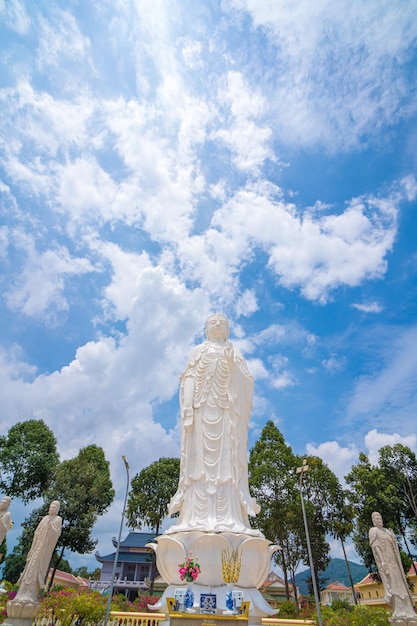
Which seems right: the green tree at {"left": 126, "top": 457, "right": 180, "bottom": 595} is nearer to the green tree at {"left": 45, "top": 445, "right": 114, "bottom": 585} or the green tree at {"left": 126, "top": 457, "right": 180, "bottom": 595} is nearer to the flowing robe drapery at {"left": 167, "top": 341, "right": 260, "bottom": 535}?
the green tree at {"left": 45, "top": 445, "right": 114, "bottom": 585}

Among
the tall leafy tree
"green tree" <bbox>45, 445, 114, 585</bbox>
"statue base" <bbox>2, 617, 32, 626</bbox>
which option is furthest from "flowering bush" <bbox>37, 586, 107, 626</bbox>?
the tall leafy tree

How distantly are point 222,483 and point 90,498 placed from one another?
1305cm

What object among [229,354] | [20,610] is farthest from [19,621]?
[229,354]

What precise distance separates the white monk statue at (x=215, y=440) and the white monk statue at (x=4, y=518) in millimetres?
4343

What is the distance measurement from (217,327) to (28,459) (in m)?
14.2

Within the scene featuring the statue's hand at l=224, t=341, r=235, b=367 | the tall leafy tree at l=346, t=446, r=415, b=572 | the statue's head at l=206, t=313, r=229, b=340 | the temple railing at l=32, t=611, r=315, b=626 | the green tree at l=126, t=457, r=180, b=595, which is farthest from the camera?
the green tree at l=126, t=457, r=180, b=595

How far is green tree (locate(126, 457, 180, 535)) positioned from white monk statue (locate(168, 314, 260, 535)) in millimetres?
12460

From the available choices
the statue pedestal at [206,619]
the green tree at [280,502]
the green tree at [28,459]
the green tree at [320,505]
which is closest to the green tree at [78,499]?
the green tree at [28,459]

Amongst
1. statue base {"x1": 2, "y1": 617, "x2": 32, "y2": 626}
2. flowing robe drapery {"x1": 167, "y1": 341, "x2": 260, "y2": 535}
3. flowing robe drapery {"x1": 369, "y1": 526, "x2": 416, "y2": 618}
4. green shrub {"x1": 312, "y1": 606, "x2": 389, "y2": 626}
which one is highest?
flowing robe drapery {"x1": 167, "y1": 341, "x2": 260, "y2": 535}

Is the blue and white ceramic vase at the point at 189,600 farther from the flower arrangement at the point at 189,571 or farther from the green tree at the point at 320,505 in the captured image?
the green tree at the point at 320,505

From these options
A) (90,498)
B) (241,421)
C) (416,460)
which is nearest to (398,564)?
(241,421)

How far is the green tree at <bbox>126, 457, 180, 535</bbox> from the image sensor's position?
24.2 m

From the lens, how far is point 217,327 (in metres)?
15.9

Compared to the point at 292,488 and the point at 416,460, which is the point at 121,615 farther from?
the point at 416,460
